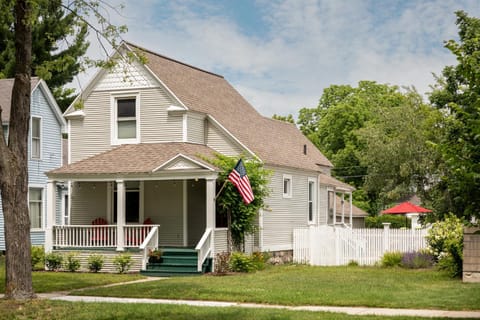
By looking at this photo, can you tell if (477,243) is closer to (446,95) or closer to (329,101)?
(446,95)

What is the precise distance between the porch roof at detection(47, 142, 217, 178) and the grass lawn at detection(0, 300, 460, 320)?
9.79 meters

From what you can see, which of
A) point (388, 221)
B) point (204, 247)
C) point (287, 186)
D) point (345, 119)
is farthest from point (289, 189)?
point (345, 119)

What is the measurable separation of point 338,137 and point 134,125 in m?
48.3

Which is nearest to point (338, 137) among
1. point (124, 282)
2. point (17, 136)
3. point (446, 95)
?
point (446, 95)

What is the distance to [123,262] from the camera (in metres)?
25.2

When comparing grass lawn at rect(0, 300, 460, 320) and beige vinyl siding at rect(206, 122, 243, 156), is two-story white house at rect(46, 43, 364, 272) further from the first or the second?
grass lawn at rect(0, 300, 460, 320)

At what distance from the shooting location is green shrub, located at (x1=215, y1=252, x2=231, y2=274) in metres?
24.7

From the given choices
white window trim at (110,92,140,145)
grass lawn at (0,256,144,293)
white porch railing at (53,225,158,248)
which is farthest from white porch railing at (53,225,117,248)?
white window trim at (110,92,140,145)

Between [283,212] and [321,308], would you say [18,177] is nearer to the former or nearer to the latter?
[321,308]

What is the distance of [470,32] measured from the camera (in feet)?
97.7

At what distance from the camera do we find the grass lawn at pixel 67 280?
20639 mm

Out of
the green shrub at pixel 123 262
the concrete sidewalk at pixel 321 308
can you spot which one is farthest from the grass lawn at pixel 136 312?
the green shrub at pixel 123 262

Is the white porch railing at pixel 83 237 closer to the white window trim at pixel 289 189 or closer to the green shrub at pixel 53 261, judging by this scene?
the green shrub at pixel 53 261

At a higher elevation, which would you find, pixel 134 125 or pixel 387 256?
pixel 134 125
